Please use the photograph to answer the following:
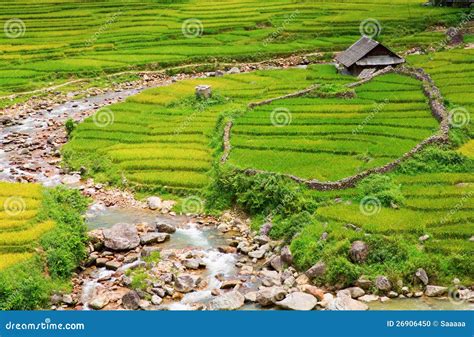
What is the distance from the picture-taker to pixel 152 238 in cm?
2192

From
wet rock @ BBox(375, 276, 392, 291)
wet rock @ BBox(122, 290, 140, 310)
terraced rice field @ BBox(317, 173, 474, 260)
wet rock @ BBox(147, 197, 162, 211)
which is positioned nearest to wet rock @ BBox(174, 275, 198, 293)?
wet rock @ BBox(122, 290, 140, 310)

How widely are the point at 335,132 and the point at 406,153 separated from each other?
487 cm

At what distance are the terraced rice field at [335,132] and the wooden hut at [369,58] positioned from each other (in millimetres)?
6186

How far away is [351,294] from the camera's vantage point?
57.6ft

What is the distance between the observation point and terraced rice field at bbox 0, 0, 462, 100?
50.9 meters

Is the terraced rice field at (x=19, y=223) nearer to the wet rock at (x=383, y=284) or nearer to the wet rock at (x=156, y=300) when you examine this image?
the wet rock at (x=156, y=300)

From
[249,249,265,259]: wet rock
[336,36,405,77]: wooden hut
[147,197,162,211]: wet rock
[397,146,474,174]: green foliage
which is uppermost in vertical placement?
[336,36,405,77]: wooden hut

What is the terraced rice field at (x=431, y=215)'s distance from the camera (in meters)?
19.4

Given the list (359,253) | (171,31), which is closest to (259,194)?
(359,253)

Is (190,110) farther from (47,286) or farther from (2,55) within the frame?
(2,55)

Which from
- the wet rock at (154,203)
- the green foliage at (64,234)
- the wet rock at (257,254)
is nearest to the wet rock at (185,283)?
the wet rock at (257,254)

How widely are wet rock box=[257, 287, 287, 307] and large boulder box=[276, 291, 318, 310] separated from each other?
15cm

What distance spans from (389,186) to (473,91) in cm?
1590

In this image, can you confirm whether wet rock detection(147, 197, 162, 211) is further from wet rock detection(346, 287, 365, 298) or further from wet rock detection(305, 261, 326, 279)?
wet rock detection(346, 287, 365, 298)
